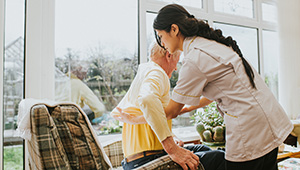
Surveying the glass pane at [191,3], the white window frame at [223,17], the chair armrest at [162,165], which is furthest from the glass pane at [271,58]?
the chair armrest at [162,165]

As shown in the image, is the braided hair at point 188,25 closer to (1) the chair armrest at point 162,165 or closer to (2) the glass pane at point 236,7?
(1) the chair armrest at point 162,165

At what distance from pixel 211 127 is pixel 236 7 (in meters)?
1.97

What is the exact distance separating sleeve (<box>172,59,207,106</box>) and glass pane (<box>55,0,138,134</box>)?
4.63ft

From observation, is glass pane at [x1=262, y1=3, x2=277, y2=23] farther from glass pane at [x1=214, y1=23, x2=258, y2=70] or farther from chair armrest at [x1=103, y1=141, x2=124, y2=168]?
chair armrest at [x1=103, y1=141, x2=124, y2=168]

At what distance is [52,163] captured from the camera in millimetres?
909

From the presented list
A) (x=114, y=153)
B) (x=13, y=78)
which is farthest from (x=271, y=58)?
(x=13, y=78)

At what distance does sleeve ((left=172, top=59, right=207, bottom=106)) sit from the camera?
3.66 ft

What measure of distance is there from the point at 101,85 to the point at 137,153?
3.96ft

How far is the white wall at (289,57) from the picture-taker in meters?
3.58

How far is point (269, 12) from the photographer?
377cm

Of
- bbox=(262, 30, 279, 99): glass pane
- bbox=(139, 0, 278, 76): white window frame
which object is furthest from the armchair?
bbox=(262, 30, 279, 99): glass pane

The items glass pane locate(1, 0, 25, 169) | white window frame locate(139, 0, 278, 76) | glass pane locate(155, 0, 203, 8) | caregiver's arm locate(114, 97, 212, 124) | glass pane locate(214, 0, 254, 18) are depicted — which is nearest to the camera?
caregiver's arm locate(114, 97, 212, 124)

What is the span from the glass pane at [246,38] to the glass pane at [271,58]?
A: 0.19 m

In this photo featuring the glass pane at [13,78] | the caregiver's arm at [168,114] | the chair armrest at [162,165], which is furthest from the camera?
the glass pane at [13,78]
